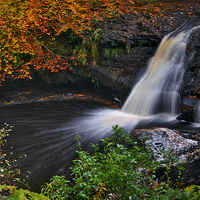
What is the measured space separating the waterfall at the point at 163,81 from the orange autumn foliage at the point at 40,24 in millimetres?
3109

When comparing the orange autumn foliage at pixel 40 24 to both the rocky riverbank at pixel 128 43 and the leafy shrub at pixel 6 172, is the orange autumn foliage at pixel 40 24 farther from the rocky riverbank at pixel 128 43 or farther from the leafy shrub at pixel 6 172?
the leafy shrub at pixel 6 172

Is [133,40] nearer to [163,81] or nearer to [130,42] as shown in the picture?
[130,42]

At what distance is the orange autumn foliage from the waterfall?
3.11 m

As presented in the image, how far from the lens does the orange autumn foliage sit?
286 inches

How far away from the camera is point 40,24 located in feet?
25.8

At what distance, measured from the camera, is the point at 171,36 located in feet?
22.8

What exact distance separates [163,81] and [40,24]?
575cm

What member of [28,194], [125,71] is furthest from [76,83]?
[28,194]

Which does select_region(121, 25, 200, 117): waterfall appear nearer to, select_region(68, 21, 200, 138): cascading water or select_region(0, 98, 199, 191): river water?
select_region(68, 21, 200, 138): cascading water

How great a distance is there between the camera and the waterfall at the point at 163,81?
593 centimetres

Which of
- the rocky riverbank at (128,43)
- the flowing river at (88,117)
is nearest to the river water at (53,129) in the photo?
the flowing river at (88,117)

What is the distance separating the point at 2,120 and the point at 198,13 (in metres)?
9.12

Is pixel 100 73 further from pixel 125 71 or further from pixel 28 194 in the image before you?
pixel 28 194

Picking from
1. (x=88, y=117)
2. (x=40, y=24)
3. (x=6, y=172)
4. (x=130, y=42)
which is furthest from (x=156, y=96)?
(x=40, y=24)
